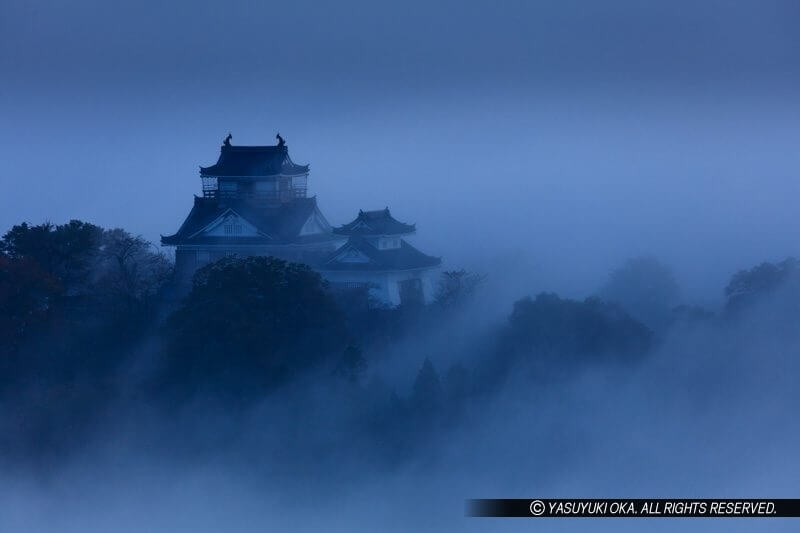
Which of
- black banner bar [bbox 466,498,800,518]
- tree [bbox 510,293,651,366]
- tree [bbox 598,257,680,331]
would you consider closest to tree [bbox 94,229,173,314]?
tree [bbox 510,293,651,366]

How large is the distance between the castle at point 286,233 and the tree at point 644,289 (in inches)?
105

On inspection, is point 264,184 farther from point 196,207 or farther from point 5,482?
point 5,482

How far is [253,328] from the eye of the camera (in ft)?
57.2

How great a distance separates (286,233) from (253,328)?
138 inches

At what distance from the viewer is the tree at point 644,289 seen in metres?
19.5

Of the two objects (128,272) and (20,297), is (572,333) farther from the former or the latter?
(20,297)

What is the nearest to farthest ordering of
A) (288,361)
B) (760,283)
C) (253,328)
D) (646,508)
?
(646,508), (253,328), (288,361), (760,283)

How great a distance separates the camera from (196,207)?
21484mm

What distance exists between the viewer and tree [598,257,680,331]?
1952cm

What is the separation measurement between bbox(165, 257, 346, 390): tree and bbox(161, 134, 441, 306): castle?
2.29m

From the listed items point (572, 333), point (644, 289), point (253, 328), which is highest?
point (644, 289)

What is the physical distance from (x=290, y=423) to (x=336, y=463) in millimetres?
825

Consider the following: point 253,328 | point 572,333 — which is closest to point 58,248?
point 253,328

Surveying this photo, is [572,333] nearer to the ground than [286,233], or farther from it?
nearer to the ground
